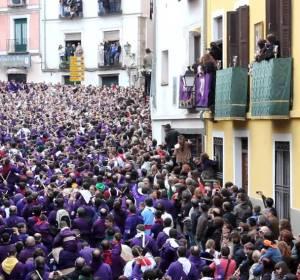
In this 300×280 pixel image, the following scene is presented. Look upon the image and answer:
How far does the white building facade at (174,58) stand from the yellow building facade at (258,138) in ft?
4.67

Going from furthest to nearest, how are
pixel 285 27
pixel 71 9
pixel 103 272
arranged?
pixel 71 9 < pixel 285 27 < pixel 103 272

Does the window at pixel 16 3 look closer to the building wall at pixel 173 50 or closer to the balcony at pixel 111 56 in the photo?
the balcony at pixel 111 56

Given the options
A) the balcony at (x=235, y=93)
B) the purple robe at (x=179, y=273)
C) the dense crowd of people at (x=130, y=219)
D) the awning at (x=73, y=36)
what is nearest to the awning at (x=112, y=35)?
the awning at (x=73, y=36)

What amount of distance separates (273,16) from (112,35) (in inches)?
1555

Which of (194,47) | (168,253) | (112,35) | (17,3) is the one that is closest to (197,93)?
(194,47)

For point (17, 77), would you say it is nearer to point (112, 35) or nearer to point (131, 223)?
point (112, 35)

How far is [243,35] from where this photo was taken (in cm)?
2414

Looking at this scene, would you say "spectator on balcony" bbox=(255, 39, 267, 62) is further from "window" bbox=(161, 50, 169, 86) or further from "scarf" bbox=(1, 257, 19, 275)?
"window" bbox=(161, 50, 169, 86)

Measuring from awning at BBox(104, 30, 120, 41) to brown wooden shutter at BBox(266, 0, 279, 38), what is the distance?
128 feet

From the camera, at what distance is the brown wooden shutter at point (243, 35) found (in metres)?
24.0

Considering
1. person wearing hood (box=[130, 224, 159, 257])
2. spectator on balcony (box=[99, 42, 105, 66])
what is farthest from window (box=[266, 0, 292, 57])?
spectator on balcony (box=[99, 42, 105, 66])

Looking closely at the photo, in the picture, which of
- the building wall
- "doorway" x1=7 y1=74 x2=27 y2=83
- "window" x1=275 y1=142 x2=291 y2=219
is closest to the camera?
"window" x1=275 y1=142 x2=291 y2=219

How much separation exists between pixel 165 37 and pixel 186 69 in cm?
375

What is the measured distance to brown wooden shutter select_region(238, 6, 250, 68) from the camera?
2395 cm
